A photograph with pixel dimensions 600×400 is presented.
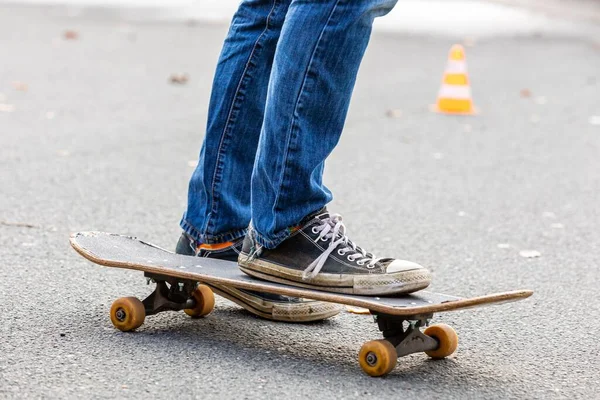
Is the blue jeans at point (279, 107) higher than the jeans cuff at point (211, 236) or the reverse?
higher

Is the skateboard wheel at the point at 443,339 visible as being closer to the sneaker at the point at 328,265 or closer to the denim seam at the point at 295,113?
the sneaker at the point at 328,265

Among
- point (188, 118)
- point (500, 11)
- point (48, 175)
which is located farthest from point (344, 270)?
point (500, 11)

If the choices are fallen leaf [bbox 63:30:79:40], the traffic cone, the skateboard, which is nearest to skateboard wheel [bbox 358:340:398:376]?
the skateboard

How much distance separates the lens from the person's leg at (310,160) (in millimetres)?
2660

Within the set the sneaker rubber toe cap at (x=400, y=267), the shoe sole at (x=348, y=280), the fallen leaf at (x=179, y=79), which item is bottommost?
the shoe sole at (x=348, y=280)

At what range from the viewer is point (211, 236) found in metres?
3.13

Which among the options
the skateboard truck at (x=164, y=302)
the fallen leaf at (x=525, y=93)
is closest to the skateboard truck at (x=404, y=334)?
the skateboard truck at (x=164, y=302)

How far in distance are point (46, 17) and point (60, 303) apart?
9.80m

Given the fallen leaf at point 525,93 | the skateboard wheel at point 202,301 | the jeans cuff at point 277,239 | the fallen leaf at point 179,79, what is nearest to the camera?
the jeans cuff at point 277,239

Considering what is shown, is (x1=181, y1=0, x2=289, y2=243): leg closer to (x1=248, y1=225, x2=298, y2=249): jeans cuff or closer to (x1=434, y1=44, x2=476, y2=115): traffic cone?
(x1=248, y1=225, x2=298, y2=249): jeans cuff

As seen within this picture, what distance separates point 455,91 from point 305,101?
16.5 feet

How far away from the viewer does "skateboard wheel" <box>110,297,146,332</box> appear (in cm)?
285

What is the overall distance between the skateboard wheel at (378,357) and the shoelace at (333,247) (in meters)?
0.23

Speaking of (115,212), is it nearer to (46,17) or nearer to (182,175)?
(182,175)
